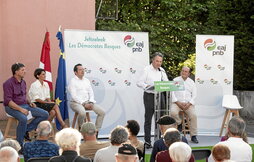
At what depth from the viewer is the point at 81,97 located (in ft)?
33.0

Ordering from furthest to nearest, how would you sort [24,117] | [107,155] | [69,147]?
[24,117], [107,155], [69,147]

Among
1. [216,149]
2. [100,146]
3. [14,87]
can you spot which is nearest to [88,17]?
[14,87]

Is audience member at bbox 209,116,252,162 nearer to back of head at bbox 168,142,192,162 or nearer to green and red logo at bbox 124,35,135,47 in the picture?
back of head at bbox 168,142,192,162

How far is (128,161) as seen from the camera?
4598mm

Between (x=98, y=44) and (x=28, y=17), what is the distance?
2.94 metres

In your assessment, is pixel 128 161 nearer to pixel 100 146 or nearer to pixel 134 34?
pixel 100 146

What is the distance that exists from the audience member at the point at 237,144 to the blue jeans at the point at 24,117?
12.8 feet

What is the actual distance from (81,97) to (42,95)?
71cm

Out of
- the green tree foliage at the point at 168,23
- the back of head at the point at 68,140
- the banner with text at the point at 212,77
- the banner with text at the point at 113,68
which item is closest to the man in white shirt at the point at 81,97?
the banner with text at the point at 113,68

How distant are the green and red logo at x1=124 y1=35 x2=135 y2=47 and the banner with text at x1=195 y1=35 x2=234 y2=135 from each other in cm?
122

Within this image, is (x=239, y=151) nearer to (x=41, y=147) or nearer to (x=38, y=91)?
(x=41, y=147)

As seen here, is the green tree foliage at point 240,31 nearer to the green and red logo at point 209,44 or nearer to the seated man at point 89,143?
the green and red logo at point 209,44

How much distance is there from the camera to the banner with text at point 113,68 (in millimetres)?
10367

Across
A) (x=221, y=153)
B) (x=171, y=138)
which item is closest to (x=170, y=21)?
(x=171, y=138)
